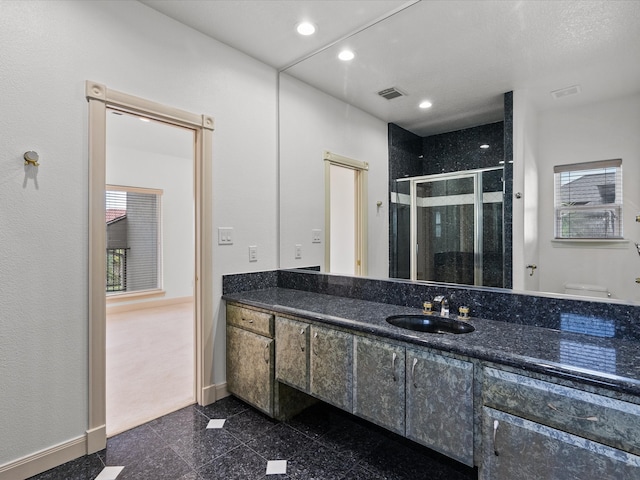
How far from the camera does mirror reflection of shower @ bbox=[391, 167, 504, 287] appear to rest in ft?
6.33

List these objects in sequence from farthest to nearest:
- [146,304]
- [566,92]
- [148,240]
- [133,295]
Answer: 1. [148,240]
2. [146,304]
3. [133,295]
4. [566,92]

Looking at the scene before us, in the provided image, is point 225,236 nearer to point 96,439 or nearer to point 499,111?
point 96,439

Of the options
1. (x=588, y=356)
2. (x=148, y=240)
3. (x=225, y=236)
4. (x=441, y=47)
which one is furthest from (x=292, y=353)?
(x=148, y=240)

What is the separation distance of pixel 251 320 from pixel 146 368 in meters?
1.68

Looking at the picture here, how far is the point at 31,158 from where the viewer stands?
180cm

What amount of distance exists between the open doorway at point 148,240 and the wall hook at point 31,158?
2.28m

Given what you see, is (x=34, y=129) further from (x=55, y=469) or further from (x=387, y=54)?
(x=387, y=54)

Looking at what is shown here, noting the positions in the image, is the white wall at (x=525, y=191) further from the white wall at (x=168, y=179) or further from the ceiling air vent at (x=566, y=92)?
the white wall at (x=168, y=179)

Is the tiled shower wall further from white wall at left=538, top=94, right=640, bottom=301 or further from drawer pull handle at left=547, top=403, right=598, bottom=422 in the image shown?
drawer pull handle at left=547, top=403, right=598, bottom=422

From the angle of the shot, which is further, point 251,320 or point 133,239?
point 133,239

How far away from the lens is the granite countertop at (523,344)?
116cm

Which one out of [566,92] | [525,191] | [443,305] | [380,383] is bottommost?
[380,383]

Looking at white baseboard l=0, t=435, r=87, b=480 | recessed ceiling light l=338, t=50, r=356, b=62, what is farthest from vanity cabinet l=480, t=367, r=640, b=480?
recessed ceiling light l=338, t=50, r=356, b=62

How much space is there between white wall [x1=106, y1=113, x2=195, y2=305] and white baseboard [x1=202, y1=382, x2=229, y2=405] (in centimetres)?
371
